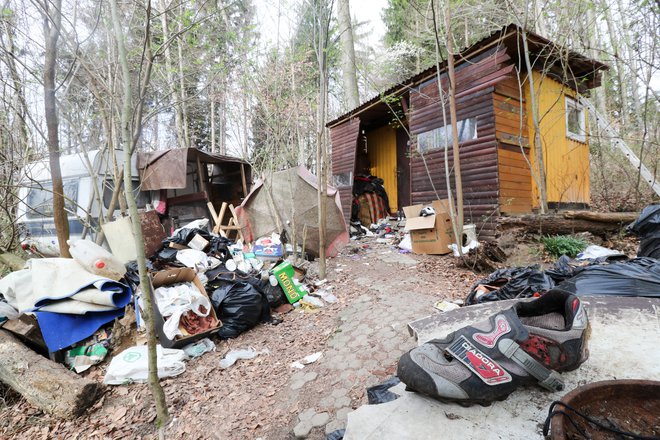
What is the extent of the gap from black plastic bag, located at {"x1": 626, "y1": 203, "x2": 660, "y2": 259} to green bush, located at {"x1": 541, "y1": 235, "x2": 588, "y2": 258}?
61.0 inches

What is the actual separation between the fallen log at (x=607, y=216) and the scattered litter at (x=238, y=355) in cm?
550

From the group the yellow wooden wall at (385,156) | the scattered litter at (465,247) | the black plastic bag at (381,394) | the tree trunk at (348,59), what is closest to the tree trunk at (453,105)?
the scattered litter at (465,247)

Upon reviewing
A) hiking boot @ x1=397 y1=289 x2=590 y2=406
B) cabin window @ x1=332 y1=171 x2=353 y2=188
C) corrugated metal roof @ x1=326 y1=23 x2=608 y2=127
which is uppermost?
corrugated metal roof @ x1=326 y1=23 x2=608 y2=127

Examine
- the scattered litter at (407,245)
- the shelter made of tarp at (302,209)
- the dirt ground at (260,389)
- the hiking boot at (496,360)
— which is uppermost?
the shelter made of tarp at (302,209)

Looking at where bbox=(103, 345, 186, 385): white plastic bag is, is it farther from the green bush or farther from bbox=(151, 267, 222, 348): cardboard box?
the green bush

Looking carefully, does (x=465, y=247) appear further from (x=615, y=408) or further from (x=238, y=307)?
(x=615, y=408)

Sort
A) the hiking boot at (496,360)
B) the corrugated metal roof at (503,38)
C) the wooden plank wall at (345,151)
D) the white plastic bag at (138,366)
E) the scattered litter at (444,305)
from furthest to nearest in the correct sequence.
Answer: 1. the wooden plank wall at (345,151)
2. the corrugated metal roof at (503,38)
3. the scattered litter at (444,305)
4. the white plastic bag at (138,366)
5. the hiking boot at (496,360)

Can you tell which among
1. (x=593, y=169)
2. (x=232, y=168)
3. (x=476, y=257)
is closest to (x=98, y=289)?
(x=476, y=257)

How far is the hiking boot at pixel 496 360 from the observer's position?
113 centimetres

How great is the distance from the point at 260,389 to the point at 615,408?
87.1 inches

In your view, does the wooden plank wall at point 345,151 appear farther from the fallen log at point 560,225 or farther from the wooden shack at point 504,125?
the fallen log at point 560,225

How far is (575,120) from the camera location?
754 cm

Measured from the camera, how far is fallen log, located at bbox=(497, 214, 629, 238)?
16.6ft

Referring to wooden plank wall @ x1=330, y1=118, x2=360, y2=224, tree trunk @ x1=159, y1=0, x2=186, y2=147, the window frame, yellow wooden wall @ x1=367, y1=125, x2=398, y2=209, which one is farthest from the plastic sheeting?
yellow wooden wall @ x1=367, y1=125, x2=398, y2=209
